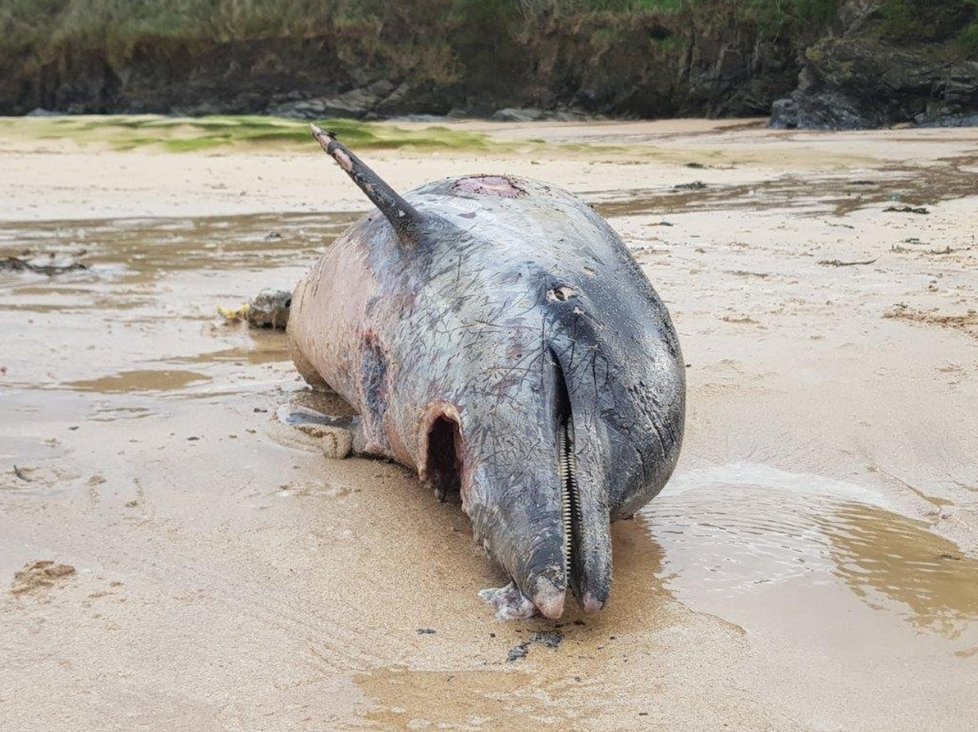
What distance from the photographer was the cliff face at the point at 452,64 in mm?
23109

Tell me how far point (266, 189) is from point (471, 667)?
10250 millimetres

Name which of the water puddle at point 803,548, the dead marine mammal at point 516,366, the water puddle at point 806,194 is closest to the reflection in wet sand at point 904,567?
the water puddle at point 803,548

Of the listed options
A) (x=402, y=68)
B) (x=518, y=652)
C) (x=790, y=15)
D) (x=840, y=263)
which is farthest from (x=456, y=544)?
(x=402, y=68)

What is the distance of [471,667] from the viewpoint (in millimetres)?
2230

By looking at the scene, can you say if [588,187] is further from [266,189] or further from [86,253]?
[86,253]

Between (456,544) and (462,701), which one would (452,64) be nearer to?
(456,544)

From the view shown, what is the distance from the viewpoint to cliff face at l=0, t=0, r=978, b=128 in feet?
75.8

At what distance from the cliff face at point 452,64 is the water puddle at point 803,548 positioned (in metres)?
20.4

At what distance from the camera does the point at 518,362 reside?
2662 mm

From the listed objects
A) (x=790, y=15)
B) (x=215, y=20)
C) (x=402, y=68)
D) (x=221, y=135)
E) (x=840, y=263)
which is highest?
(x=790, y=15)

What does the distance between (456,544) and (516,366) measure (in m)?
0.47

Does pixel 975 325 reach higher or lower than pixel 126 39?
lower

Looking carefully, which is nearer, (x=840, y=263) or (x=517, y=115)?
(x=840, y=263)

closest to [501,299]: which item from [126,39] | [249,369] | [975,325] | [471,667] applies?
[471,667]
